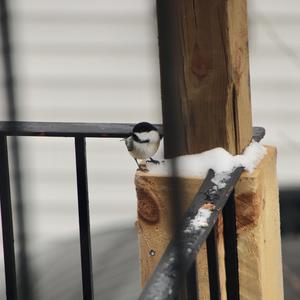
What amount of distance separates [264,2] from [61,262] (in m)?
1.48

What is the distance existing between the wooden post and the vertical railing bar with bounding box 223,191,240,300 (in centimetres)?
9

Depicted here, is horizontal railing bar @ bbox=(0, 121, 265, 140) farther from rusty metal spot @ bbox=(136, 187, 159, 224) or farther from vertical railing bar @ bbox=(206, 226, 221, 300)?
vertical railing bar @ bbox=(206, 226, 221, 300)

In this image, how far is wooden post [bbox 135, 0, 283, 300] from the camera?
5.18ft

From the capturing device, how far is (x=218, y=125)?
1640 mm

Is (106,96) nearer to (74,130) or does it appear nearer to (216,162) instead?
(74,130)

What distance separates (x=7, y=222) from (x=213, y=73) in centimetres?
48

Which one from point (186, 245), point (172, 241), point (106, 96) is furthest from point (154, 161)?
point (106, 96)

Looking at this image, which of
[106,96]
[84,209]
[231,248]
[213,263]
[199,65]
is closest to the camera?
[213,263]

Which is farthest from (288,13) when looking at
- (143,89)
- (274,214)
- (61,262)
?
(274,214)

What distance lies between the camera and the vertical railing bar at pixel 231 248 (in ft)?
4.77

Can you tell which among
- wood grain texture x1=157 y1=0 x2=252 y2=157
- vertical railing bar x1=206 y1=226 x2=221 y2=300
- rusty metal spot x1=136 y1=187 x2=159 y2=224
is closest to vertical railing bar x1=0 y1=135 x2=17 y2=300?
rusty metal spot x1=136 y1=187 x2=159 y2=224

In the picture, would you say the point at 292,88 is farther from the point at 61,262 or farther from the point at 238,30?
the point at 238,30

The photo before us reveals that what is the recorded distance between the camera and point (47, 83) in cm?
428

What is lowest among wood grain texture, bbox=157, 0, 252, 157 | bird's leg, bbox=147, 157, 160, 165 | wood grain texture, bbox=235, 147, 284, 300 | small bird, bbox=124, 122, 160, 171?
wood grain texture, bbox=235, 147, 284, 300
